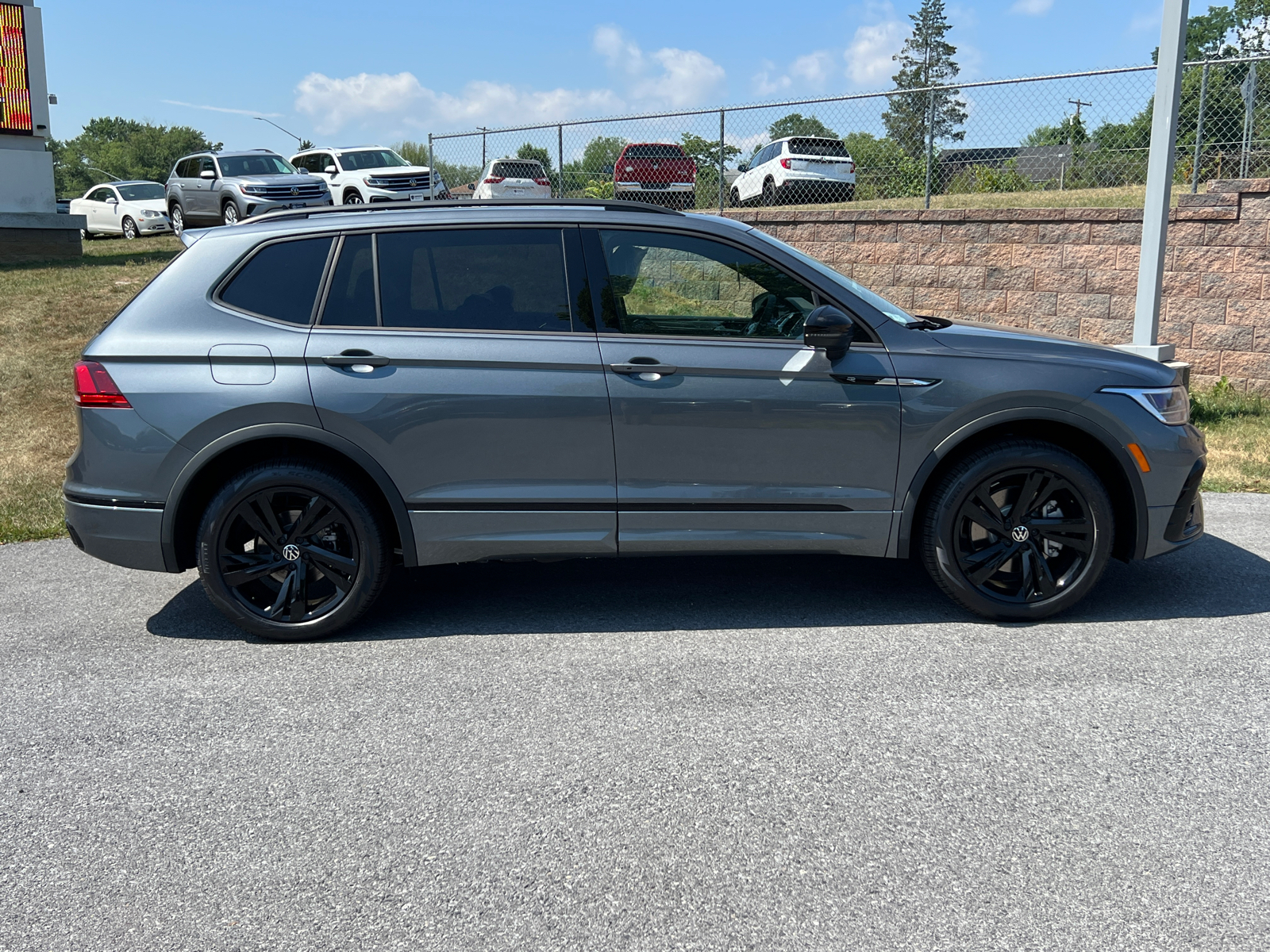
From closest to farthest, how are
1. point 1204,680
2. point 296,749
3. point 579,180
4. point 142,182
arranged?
point 296,749 → point 1204,680 → point 579,180 → point 142,182

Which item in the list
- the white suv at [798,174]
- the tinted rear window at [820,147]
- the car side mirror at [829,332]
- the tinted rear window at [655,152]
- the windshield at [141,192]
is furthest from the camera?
the windshield at [141,192]

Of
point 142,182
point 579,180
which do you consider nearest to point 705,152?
point 579,180

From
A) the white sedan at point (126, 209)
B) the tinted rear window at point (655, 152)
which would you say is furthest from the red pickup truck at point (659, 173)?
the white sedan at point (126, 209)

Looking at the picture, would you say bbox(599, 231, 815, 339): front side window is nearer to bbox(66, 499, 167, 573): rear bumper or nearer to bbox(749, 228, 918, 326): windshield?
bbox(749, 228, 918, 326): windshield

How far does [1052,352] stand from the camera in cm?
487

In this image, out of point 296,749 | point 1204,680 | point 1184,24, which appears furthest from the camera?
point 1184,24

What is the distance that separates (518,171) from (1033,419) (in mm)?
15126

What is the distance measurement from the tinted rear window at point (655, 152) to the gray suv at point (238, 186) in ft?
27.0

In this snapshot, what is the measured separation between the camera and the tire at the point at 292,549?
471 cm

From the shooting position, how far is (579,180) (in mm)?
17109

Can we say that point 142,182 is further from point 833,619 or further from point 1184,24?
point 833,619

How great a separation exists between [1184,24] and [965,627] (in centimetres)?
599

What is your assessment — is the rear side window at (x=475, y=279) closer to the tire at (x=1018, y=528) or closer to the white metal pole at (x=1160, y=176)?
the tire at (x=1018, y=528)

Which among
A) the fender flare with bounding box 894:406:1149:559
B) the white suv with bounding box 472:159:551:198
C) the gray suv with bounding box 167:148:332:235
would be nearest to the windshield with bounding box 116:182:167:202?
the gray suv with bounding box 167:148:332:235
